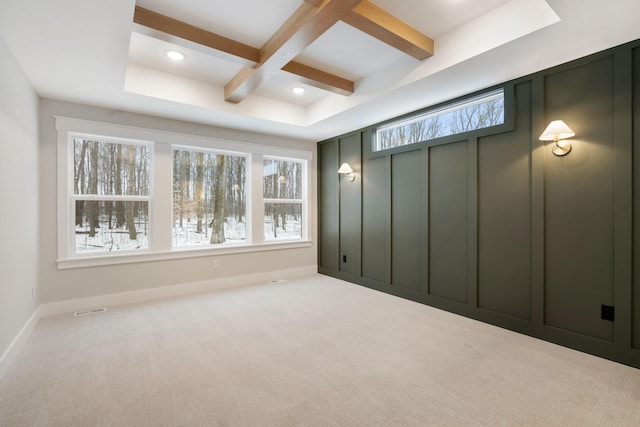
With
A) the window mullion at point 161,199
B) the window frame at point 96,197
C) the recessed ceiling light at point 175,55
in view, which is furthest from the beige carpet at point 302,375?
the recessed ceiling light at point 175,55

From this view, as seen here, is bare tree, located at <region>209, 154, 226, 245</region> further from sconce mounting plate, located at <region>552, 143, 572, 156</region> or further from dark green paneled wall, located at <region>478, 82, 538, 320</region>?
sconce mounting plate, located at <region>552, 143, 572, 156</region>

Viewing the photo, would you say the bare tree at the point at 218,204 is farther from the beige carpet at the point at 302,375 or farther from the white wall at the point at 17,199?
the white wall at the point at 17,199

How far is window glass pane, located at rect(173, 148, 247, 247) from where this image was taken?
14.1 ft

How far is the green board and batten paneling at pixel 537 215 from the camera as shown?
7.68 feet

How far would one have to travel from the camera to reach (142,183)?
398 centimetres

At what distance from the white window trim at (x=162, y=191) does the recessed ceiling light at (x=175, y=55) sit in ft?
4.11

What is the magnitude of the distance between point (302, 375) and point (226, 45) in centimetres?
281

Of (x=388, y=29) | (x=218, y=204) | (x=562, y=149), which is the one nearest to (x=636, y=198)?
(x=562, y=149)

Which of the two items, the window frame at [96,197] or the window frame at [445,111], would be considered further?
the window frame at [96,197]

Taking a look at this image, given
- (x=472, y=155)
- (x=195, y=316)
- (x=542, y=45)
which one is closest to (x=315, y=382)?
(x=195, y=316)

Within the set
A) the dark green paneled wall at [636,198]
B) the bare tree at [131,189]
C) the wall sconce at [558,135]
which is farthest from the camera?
the bare tree at [131,189]

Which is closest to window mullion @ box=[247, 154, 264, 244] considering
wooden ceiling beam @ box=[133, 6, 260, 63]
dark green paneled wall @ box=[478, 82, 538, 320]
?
wooden ceiling beam @ box=[133, 6, 260, 63]

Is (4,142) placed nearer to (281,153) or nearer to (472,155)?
(281,153)

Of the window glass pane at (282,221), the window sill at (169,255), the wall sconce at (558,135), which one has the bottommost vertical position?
the window sill at (169,255)
